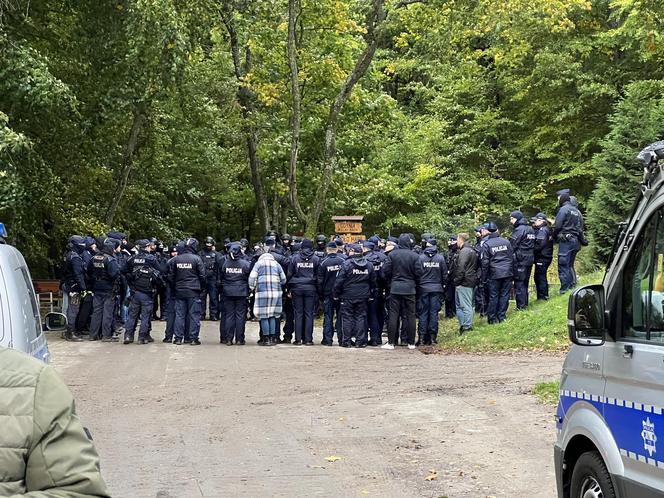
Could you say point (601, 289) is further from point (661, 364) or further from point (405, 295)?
point (405, 295)

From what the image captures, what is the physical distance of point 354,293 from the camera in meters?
17.7

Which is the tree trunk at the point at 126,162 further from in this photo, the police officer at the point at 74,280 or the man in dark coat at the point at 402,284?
the man in dark coat at the point at 402,284

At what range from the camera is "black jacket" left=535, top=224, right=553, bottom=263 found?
61.1 feet

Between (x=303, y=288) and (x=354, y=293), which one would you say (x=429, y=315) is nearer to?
(x=354, y=293)

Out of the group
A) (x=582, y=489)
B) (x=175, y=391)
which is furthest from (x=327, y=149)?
(x=582, y=489)

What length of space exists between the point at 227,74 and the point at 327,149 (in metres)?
6.07

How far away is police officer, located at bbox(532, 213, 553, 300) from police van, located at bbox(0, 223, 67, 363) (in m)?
14.0

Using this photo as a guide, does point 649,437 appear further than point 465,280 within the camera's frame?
No

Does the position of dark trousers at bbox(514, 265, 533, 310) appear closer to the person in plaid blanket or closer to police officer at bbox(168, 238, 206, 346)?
the person in plaid blanket

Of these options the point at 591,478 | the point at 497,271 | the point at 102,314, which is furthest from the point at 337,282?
the point at 591,478

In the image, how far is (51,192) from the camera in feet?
72.6

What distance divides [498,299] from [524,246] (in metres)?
1.26

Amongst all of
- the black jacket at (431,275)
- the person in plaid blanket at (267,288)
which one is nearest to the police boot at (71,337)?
the person in plaid blanket at (267,288)

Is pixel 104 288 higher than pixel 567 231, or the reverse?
pixel 567 231
